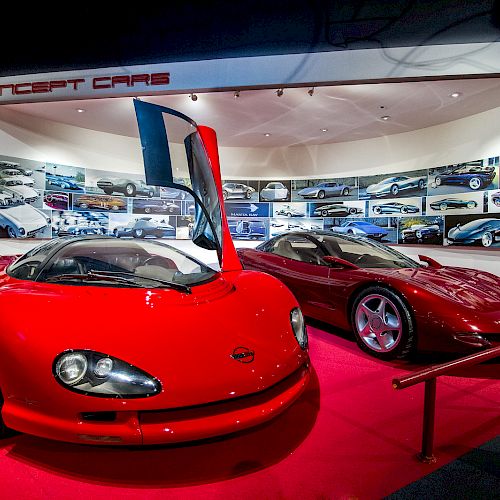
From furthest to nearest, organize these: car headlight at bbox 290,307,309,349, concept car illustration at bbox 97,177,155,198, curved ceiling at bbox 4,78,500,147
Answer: concept car illustration at bbox 97,177,155,198 < curved ceiling at bbox 4,78,500,147 < car headlight at bbox 290,307,309,349

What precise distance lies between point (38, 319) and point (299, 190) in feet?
23.1

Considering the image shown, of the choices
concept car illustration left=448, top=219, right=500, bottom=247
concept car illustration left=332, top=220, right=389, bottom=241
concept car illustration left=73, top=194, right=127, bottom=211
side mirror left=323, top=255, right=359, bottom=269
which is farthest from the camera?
concept car illustration left=332, top=220, right=389, bottom=241

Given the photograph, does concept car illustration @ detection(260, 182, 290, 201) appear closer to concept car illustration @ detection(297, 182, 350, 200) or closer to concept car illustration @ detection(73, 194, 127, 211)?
concept car illustration @ detection(297, 182, 350, 200)

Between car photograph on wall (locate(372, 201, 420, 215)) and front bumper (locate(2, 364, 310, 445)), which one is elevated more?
car photograph on wall (locate(372, 201, 420, 215))

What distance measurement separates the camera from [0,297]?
5.32ft

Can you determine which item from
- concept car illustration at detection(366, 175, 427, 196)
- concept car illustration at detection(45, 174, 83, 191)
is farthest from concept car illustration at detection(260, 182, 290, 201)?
concept car illustration at detection(45, 174, 83, 191)

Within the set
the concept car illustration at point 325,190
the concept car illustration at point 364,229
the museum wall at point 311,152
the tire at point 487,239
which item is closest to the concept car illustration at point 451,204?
the tire at point 487,239

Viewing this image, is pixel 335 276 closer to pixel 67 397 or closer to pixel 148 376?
pixel 148 376

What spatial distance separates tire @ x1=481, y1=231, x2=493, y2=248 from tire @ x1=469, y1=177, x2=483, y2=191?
75cm

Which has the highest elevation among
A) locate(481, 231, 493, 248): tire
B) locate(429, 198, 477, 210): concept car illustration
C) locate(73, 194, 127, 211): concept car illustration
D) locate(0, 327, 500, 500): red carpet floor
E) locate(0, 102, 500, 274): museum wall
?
locate(0, 102, 500, 274): museum wall

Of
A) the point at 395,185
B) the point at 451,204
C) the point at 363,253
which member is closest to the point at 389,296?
the point at 363,253

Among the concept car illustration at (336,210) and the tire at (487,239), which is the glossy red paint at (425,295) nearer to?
the tire at (487,239)

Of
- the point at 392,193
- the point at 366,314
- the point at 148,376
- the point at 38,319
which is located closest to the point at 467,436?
the point at 366,314

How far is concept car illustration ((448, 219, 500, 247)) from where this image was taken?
18.2 ft
